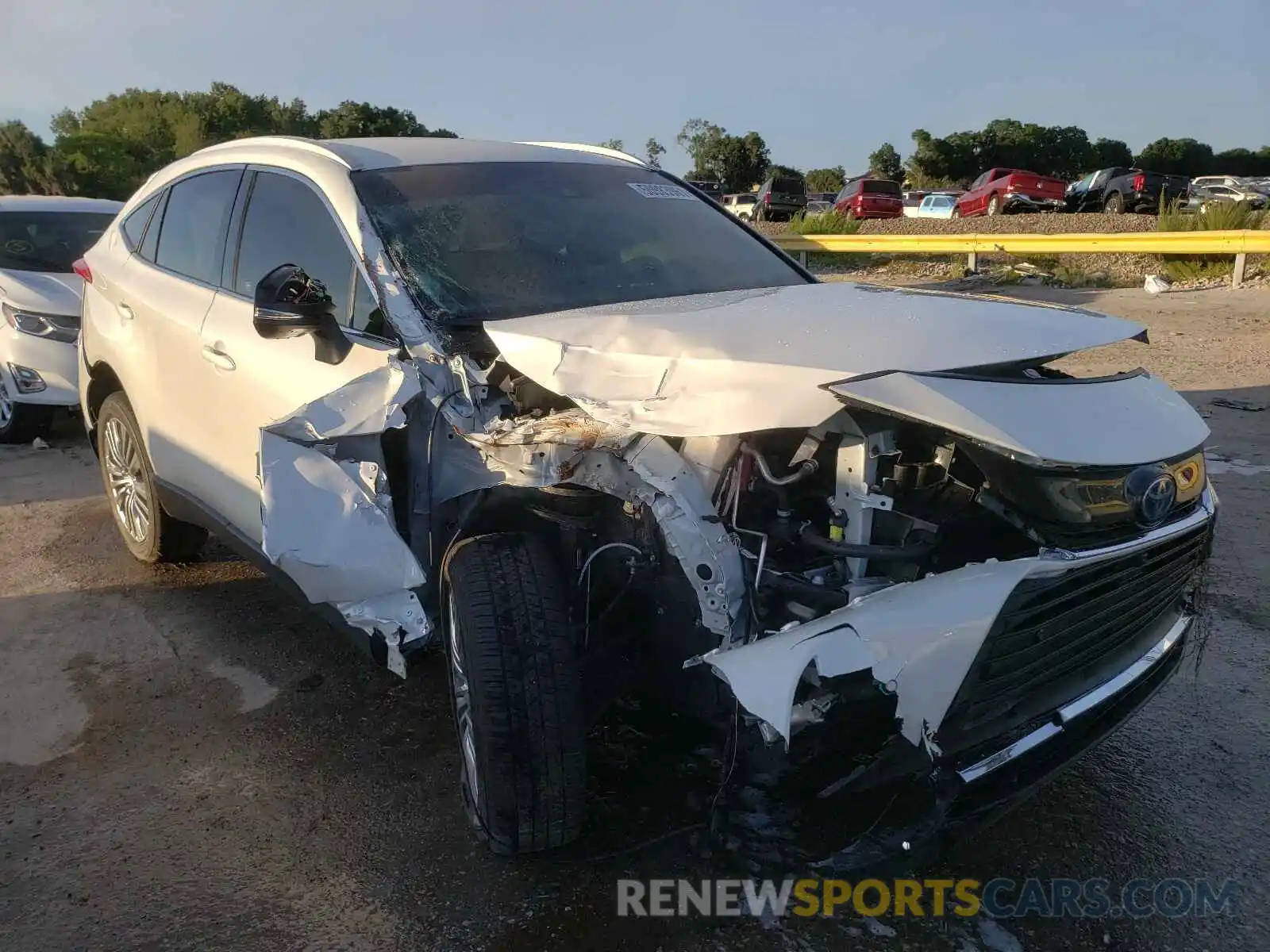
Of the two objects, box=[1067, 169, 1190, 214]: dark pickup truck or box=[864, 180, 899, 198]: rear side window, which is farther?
box=[864, 180, 899, 198]: rear side window

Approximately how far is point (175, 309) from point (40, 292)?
4033 millimetres

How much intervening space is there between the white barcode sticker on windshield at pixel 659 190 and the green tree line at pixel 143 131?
41.7 meters

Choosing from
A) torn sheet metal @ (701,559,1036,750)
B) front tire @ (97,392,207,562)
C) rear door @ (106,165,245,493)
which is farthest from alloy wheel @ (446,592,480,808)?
front tire @ (97,392,207,562)

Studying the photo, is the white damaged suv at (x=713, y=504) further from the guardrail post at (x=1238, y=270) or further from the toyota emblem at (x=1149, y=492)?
the guardrail post at (x=1238, y=270)

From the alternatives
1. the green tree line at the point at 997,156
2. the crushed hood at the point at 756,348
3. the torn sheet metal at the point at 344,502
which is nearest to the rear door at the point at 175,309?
the torn sheet metal at the point at 344,502

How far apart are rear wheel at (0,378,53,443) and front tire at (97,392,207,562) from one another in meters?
2.70

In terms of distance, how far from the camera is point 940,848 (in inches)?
79.9

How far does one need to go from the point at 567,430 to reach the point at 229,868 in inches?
58.4

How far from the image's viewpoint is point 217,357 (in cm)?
347

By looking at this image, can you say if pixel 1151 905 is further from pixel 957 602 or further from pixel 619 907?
pixel 619 907

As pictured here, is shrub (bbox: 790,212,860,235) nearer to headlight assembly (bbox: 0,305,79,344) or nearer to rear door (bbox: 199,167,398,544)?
headlight assembly (bbox: 0,305,79,344)

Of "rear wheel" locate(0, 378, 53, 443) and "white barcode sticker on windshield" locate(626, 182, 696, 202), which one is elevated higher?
"white barcode sticker on windshield" locate(626, 182, 696, 202)

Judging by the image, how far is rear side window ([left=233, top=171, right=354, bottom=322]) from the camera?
3.15m

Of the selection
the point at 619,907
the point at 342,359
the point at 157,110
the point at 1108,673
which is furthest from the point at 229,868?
the point at 157,110
